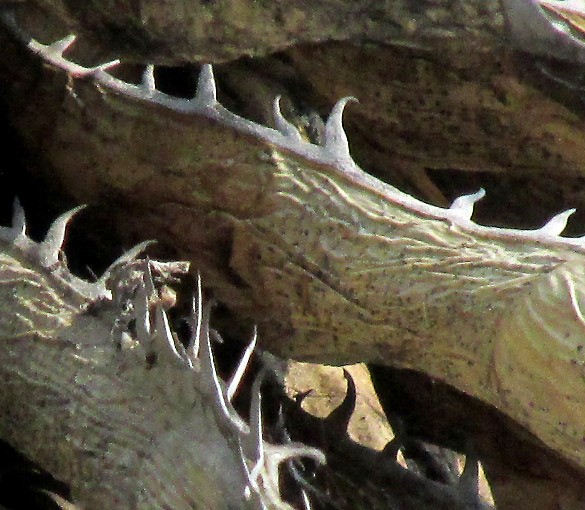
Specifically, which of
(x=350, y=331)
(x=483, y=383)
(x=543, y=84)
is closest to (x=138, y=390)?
(x=350, y=331)

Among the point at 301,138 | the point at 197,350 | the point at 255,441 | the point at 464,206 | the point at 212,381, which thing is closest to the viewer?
the point at 255,441

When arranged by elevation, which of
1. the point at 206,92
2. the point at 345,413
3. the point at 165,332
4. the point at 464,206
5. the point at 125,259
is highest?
the point at 206,92

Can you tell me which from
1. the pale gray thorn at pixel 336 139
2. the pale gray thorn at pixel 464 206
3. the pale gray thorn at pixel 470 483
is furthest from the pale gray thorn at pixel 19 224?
the pale gray thorn at pixel 470 483

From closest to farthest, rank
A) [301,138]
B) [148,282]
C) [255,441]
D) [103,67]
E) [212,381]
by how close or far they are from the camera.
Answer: [255,441]
[212,381]
[148,282]
[301,138]
[103,67]

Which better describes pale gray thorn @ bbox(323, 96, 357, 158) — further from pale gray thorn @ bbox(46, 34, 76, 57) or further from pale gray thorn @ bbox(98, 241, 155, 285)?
pale gray thorn @ bbox(46, 34, 76, 57)

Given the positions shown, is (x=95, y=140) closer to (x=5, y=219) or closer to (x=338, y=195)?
(x=5, y=219)

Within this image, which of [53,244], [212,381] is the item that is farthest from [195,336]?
[53,244]

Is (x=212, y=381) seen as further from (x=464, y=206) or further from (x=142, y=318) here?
(x=464, y=206)
